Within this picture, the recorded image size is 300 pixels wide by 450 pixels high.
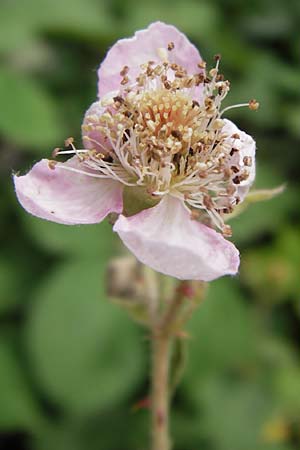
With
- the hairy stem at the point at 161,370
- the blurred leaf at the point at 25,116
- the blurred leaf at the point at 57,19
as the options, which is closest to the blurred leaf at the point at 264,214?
the blurred leaf at the point at 25,116

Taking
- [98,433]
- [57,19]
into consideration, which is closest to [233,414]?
[98,433]

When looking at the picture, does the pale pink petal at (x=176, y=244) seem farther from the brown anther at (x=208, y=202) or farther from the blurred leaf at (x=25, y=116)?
the blurred leaf at (x=25, y=116)

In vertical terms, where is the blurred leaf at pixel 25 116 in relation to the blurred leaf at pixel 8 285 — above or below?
above

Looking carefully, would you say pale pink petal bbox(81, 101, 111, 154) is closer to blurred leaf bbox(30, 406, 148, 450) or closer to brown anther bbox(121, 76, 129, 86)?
brown anther bbox(121, 76, 129, 86)

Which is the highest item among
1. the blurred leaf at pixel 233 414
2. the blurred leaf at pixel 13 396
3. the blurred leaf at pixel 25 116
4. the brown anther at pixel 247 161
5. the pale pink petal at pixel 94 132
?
the pale pink petal at pixel 94 132

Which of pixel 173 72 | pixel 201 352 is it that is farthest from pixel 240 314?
pixel 173 72

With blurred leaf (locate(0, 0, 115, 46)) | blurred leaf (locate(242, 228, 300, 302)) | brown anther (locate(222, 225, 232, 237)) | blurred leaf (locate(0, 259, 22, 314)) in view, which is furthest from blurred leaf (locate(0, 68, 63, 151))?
brown anther (locate(222, 225, 232, 237))

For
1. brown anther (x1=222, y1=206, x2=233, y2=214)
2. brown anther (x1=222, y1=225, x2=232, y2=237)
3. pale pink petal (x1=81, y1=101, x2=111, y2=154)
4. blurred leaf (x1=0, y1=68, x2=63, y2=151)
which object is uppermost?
pale pink petal (x1=81, y1=101, x2=111, y2=154)

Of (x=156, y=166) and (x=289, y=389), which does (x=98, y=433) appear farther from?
(x=156, y=166)
